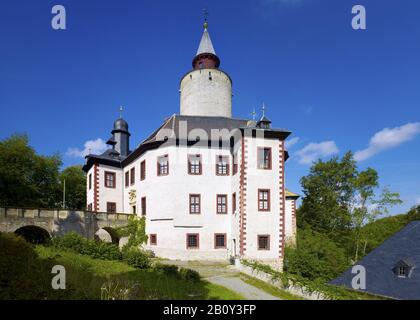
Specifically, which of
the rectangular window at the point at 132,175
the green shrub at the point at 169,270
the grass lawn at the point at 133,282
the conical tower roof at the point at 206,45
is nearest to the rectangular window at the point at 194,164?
the rectangular window at the point at 132,175

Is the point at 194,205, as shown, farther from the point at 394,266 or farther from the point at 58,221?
the point at 394,266

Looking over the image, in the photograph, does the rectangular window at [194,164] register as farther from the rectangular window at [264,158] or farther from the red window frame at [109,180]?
the red window frame at [109,180]

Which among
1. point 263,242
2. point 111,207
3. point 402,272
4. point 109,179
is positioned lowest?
point 402,272

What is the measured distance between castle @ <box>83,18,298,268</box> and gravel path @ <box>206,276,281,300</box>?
4.63 m

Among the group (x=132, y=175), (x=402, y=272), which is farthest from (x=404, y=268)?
(x=132, y=175)

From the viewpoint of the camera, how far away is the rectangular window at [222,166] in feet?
83.1

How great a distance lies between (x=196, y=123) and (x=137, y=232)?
11.0 meters

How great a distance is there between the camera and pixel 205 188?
81.9 ft

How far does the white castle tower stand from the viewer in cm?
3422

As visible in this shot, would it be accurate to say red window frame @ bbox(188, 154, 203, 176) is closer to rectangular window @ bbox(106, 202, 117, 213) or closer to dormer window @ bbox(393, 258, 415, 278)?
rectangular window @ bbox(106, 202, 117, 213)

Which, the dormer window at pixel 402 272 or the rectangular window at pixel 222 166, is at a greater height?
the rectangular window at pixel 222 166

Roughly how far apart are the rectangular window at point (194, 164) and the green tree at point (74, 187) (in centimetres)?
2881

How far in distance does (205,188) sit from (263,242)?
650 cm

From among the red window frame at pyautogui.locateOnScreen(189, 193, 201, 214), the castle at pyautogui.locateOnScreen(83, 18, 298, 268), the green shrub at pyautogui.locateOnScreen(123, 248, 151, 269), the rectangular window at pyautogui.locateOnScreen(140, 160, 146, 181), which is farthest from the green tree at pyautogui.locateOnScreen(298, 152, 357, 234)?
the green shrub at pyautogui.locateOnScreen(123, 248, 151, 269)
